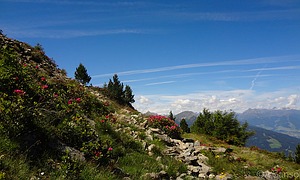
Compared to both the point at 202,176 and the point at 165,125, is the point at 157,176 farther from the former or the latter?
the point at 165,125

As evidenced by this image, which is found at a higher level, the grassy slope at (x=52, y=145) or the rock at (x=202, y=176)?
the grassy slope at (x=52, y=145)

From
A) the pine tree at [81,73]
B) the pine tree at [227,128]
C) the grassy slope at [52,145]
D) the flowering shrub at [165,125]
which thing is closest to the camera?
the grassy slope at [52,145]

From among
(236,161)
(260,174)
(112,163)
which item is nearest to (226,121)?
(236,161)

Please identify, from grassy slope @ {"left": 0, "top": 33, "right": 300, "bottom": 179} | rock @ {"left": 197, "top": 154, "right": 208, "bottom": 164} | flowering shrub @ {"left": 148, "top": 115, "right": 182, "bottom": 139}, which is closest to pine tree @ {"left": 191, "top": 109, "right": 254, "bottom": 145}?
flowering shrub @ {"left": 148, "top": 115, "right": 182, "bottom": 139}

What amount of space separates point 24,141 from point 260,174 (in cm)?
1062

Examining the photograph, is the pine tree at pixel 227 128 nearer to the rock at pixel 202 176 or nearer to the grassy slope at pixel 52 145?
the rock at pixel 202 176

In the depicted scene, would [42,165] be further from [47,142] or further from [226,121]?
[226,121]

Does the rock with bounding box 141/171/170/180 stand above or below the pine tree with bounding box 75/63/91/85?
below

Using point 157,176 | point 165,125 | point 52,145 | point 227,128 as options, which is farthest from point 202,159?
point 227,128

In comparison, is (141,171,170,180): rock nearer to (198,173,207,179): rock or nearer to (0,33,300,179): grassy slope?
(0,33,300,179): grassy slope

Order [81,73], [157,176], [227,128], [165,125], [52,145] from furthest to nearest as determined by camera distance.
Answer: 1. [81,73]
2. [227,128]
3. [165,125]
4. [157,176]
5. [52,145]

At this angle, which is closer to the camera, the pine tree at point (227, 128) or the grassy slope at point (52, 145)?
the grassy slope at point (52, 145)

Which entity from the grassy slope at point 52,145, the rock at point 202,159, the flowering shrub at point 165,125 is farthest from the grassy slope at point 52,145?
the flowering shrub at point 165,125

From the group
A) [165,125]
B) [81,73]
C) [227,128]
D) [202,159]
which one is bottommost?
[202,159]
